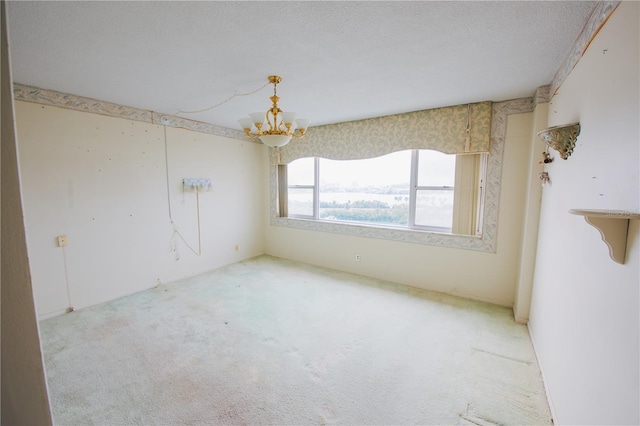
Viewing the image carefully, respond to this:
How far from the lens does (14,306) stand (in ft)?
1.25

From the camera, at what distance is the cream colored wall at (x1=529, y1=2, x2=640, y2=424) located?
98 centimetres

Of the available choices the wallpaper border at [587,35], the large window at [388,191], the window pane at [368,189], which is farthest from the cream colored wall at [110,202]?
the wallpaper border at [587,35]

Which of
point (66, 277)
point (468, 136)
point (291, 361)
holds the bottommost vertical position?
point (291, 361)

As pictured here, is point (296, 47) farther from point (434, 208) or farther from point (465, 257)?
point (465, 257)

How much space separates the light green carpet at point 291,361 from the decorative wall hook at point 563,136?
1618mm

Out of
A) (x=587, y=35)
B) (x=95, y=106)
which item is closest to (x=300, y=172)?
(x=95, y=106)

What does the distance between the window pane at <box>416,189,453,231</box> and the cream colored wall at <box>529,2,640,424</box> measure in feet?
4.91

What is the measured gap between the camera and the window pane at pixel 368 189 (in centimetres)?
380

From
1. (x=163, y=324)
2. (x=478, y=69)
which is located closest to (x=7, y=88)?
(x=478, y=69)

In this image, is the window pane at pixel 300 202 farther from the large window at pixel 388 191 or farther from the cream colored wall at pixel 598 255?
the cream colored wall at pixel 598 255

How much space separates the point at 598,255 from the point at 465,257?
2130mm

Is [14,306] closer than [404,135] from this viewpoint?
Yes

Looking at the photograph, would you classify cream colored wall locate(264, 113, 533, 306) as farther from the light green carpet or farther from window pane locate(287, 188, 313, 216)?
window pane locate(287, 188, 313, 216)

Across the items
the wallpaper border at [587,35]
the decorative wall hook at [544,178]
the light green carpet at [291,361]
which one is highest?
the wallpaper border at [587,35]
